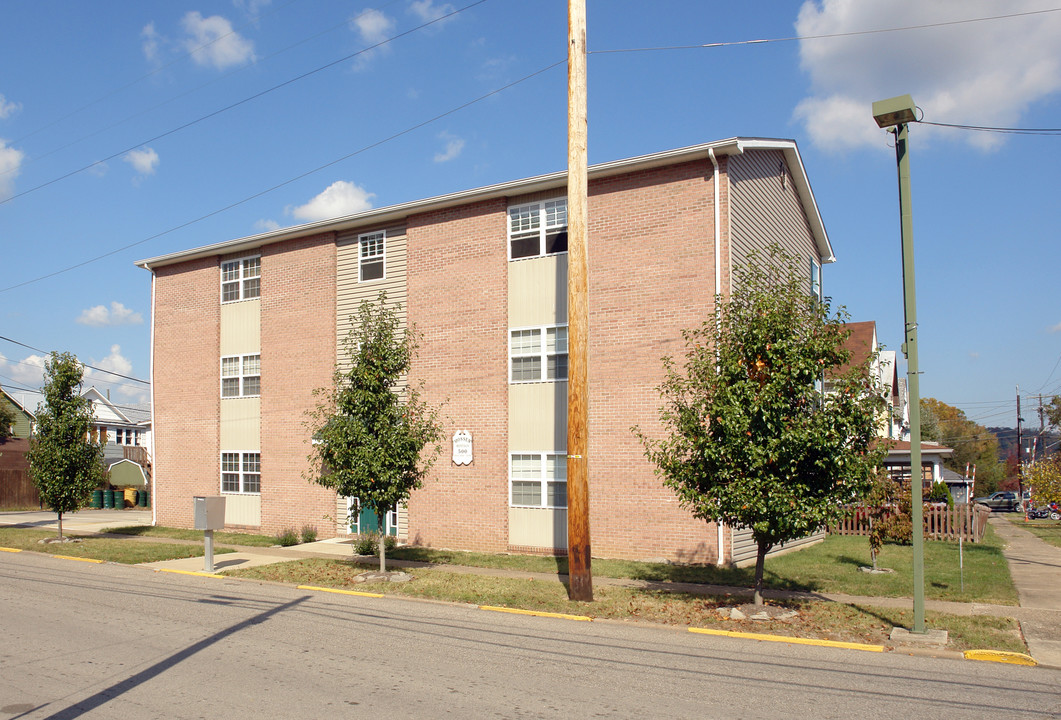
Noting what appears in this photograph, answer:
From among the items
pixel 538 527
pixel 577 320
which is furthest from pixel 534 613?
pixel 538 527

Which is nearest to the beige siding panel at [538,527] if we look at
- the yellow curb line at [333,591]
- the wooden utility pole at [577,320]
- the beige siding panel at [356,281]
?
the yellow curb line at [333,591]

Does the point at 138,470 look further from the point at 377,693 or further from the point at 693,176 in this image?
the point at 377,693

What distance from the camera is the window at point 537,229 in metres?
18.9

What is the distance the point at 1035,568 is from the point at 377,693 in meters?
15.3

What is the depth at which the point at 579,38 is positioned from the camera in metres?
A: 12.8

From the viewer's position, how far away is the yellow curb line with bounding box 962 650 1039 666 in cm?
906

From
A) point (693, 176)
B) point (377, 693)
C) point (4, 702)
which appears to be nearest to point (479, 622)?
point (377, 693)

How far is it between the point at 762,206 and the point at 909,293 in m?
9.27

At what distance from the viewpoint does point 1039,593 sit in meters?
13.4

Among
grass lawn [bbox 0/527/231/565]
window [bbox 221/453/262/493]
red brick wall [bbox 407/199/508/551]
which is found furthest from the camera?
window [bbox 221/453/262/493]

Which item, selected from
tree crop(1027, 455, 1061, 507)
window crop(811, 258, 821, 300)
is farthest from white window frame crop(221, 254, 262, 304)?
tree crop(1027, 455, 1061, 507)

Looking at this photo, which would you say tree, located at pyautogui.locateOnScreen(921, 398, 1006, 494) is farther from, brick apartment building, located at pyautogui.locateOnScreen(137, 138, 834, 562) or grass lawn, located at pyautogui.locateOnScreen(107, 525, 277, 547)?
grass lawn, located at pyautogui.locateOnScreen(107, 525, 277, 547)

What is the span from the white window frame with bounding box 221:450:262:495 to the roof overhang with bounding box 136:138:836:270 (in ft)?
20.8

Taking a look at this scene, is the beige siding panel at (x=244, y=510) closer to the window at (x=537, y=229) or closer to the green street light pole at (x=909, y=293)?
the window at (x=537, y=229)
